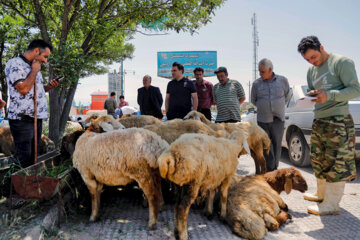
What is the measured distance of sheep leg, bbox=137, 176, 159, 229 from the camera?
2.87m

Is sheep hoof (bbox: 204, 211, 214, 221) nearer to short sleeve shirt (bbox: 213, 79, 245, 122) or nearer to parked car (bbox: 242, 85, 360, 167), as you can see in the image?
short sleeve shirt (bbox: 213, 79, 245, 122)

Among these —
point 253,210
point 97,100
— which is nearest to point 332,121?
point 253,210

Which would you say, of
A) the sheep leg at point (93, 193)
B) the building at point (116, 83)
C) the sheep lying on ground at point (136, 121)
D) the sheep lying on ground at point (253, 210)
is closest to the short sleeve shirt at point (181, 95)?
the sheep lying on ground at point (136, 121)

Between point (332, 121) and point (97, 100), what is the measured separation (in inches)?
1620

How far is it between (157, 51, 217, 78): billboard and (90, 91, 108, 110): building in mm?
12027

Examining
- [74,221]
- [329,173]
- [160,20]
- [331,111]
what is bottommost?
[74,221]

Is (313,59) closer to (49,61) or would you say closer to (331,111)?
(331,111)

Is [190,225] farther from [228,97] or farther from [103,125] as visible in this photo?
[228,97]

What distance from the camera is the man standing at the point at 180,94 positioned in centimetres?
549

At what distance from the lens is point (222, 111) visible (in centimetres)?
561

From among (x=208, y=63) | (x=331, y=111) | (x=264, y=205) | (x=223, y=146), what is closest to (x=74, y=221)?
(x=223, y=146)

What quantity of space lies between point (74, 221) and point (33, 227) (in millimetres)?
429

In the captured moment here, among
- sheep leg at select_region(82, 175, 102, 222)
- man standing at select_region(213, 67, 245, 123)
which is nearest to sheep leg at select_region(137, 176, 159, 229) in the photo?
sheep leg at select_region(82, 175, 102, 222)

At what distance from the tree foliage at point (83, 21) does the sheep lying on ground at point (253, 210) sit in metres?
4.10
